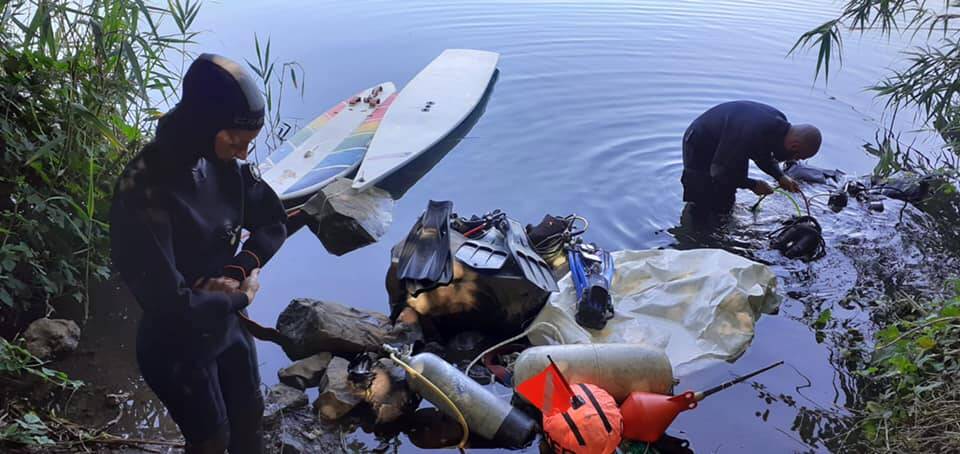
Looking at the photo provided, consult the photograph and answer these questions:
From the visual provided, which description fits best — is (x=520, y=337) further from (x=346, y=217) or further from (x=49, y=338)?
(x=49, y=338)

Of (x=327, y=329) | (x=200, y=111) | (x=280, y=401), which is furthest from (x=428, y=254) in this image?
(x=200, y=111)

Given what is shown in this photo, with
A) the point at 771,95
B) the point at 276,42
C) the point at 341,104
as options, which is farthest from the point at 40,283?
the point at 771,95

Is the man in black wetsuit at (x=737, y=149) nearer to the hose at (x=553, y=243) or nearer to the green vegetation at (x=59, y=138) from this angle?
the hose at (x=553, y=243)

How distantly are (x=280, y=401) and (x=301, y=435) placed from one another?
0.22 m

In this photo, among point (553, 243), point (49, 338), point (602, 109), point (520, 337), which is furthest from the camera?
point (602, 109)

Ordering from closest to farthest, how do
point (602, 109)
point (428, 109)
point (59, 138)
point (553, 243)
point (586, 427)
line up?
1. point (586, 427)
2. point (59, 138)
3. point (553, 243)
4. point (428, 109)
5. point (602, 109)

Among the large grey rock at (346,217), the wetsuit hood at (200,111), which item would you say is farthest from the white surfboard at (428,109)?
the wetsuit hood at (200,111)

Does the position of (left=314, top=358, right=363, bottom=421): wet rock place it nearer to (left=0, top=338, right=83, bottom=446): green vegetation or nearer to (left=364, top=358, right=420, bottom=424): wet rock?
(left=364, top=358, right=420, bottom=424): wet rock

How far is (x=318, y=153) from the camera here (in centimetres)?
636

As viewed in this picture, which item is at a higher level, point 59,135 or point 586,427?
point 59,135

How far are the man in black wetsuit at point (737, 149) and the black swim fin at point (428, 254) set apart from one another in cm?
211

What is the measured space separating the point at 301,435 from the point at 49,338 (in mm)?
1492

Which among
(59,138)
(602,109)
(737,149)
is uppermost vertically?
(59,138)

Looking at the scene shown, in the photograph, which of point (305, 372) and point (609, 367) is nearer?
point (609, 367)
